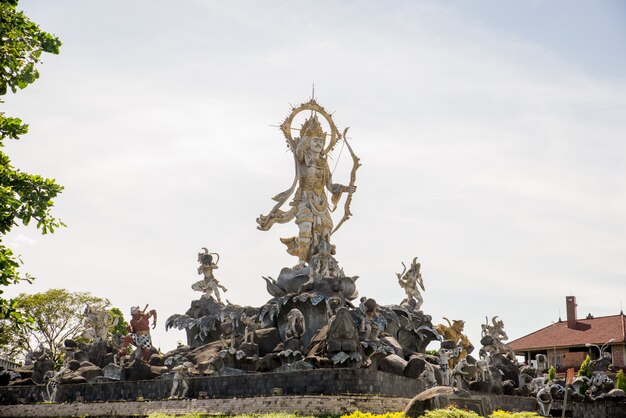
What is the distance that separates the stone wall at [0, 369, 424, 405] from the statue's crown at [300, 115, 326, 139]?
55.6ft

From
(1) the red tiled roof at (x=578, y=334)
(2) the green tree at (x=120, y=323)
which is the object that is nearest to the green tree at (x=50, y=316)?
(2) the green tree at (x=120, y=323)

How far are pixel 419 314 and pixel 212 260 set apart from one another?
1213 cm

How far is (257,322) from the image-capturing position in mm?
39344

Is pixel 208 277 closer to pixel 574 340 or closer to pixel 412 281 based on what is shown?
pixel 412 281

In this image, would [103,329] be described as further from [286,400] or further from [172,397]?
[286,400]

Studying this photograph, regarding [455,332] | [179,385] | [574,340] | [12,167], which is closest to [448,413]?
[12,167]

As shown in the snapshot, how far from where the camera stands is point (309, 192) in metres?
43.9

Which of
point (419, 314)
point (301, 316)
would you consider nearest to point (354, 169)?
point (419, 314)

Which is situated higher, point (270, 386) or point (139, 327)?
point (139, 327)

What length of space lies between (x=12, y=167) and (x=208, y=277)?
26.5 meters

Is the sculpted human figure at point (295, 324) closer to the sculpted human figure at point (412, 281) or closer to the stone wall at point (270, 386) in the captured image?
the stone wall at point (270, 386)

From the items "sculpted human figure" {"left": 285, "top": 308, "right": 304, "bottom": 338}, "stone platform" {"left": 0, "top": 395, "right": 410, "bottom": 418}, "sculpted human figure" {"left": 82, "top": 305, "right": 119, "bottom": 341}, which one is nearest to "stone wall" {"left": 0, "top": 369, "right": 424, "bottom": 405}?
"stone platform" {"left": 0, "top": 395, "right": 410, "bottom": 418}

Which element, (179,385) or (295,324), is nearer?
A: (179,385)

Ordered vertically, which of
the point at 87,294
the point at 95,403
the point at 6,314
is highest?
the point at 87,294
